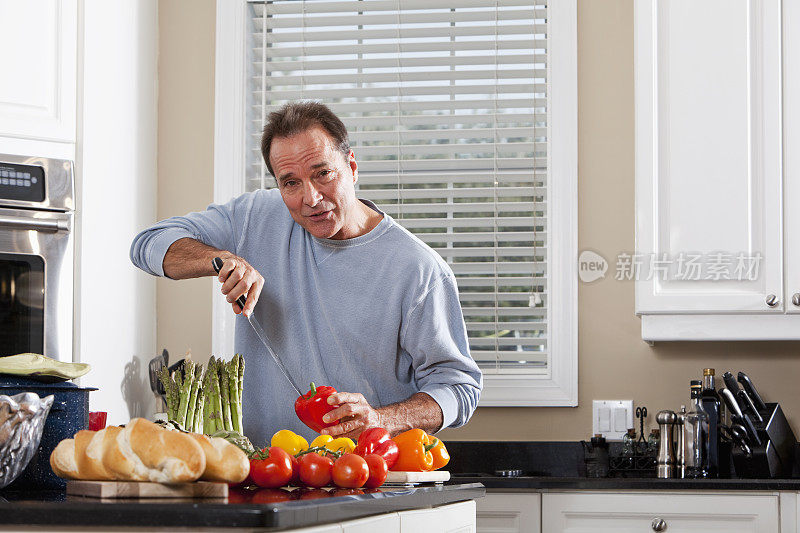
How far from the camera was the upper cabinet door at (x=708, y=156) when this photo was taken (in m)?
3.01

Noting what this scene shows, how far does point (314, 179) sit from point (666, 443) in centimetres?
143

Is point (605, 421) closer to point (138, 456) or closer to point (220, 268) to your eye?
point (220, 268)

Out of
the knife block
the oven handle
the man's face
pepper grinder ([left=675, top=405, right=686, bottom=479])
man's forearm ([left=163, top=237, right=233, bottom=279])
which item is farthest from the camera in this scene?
pepper grinder ([left=675, top=405, right=686, bottom=479])

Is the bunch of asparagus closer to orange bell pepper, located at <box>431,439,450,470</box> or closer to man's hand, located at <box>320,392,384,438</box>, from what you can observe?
man's hand, located at <box>320,392,384,438</box>

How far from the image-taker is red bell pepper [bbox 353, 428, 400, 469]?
5.45ft

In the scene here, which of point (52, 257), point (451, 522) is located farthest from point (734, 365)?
point (52, 257)

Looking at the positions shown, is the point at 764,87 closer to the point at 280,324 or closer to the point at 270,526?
the point at 280,324

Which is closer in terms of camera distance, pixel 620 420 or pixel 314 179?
pixel 314 179

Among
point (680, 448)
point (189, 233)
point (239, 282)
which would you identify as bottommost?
point (680, 448)

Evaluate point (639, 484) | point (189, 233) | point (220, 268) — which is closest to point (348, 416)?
point (220, 268)

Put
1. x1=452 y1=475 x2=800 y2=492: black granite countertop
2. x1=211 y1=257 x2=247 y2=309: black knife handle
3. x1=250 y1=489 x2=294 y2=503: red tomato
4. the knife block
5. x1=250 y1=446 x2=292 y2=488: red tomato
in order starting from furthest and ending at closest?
the knife block → x1=452 y1=475 x2=800 y2=492: black granite countertop → x1=211 y1=257 x2=247 y2=309: black knife handle → x1=250 y1=446 x2=292 y2=488: red tomato → x1=250 y1=489 x2=294 y2=503: red tomato

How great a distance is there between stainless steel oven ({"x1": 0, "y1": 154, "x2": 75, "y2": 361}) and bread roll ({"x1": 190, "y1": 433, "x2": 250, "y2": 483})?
175cm

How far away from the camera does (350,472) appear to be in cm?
148

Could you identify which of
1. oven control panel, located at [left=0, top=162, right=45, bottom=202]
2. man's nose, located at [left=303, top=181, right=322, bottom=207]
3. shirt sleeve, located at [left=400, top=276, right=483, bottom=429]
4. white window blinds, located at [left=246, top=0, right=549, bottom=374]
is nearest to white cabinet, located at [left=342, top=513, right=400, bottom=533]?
shirt sleeve, located at [left=400, top=276, right=483, bottom=429]
